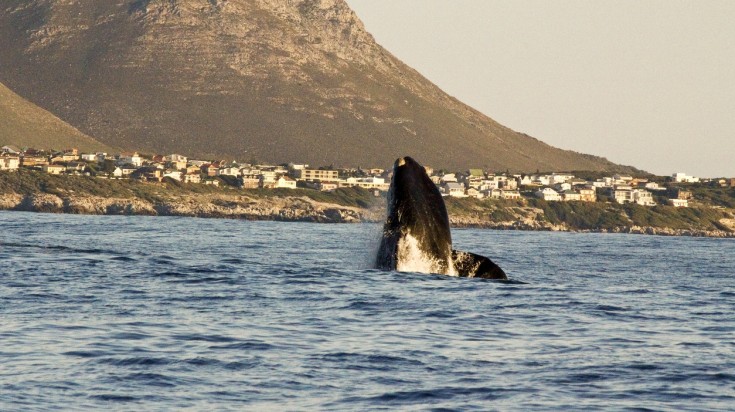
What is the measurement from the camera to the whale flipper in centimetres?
3031

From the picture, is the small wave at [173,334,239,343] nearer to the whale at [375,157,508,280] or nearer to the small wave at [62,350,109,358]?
the small wave at [62,350,109,358]

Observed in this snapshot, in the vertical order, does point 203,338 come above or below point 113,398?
Answer: above

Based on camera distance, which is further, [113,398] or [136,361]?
[136,361]

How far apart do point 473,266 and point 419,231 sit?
2.16m

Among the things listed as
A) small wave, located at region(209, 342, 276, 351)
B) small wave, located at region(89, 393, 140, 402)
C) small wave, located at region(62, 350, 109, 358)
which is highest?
small wave, located at region(209, 342, 276, 351)

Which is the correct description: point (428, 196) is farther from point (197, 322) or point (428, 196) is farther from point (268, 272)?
point (268, 272)

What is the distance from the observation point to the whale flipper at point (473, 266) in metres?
30.3

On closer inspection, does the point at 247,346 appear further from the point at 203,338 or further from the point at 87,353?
the point at 87,353

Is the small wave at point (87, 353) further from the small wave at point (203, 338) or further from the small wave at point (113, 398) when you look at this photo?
the small wave at point (113, 398)

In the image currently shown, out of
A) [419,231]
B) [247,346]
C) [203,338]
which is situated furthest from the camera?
[419,231]

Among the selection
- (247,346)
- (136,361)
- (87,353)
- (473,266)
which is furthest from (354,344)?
(473,266)

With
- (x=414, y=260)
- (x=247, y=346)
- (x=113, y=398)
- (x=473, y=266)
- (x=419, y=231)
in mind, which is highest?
(x=419, y=231)

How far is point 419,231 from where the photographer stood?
29.3 metres

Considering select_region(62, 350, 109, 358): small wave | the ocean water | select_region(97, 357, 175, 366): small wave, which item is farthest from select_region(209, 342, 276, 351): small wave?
select_region(62, 350, 109, 358): small wave
